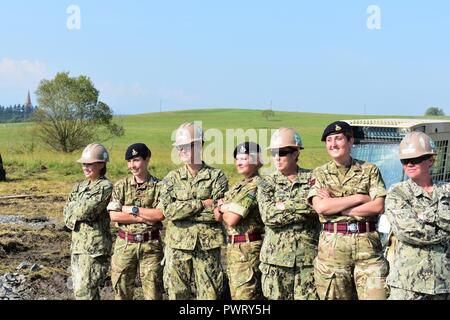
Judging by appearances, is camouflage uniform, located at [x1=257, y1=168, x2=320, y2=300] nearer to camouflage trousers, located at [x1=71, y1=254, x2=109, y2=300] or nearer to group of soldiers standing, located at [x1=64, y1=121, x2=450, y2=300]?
group of soldiers standing, located at [x1=64, y1=121, x2=450, y2=300]

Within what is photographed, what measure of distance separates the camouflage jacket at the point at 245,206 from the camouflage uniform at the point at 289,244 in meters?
0.18

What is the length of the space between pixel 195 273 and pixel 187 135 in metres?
1.31

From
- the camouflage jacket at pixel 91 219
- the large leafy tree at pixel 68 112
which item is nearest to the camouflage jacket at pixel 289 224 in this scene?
the camouflage jacket at pixel 91 219

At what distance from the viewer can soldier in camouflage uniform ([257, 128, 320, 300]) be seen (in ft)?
17.0

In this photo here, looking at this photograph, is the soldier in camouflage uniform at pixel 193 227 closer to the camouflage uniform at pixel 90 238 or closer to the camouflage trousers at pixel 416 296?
the camouflage uniform at pixel 90 238

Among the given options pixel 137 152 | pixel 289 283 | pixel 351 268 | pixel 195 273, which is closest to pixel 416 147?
pixel 351 268

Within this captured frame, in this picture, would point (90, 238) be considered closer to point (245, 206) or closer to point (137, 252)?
point (137, 252)

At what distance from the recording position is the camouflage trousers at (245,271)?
17.9 ft

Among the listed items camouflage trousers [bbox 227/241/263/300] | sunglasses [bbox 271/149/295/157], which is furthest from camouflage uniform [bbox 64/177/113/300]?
sunglasses [bbox 271/149/295/157]

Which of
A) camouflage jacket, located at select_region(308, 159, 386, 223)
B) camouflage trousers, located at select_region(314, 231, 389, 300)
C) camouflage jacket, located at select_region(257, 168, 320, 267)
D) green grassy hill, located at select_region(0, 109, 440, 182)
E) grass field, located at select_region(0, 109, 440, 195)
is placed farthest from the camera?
green grassy hill, located at select_region(0, 109, 440, 182)

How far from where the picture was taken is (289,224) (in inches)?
207

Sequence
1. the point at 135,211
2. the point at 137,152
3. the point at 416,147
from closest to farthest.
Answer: the point at 416,147 → the point at 135,211 → the point at 137,152
